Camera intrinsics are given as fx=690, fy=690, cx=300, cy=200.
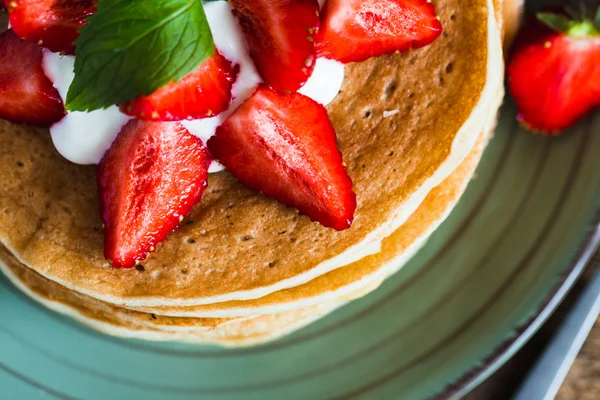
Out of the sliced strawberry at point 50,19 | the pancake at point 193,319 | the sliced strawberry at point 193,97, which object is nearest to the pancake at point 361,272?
the pancake at point 193,319

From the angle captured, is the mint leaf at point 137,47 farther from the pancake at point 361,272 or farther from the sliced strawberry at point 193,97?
the pancake at point 361,272

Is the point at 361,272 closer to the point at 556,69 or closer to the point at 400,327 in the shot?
the point at 400,327

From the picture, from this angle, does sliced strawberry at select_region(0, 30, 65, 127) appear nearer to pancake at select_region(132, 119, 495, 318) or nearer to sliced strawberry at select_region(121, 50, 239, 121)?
sliced strawberry at select_region(121, 50, 239, 121)

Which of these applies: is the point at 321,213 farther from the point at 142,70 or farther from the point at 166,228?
the point at 142,70

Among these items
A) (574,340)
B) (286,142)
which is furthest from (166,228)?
(574,340)

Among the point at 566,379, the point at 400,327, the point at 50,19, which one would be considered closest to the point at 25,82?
the point at 50,19
